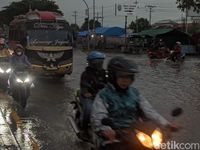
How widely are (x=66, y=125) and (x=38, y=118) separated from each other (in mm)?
1063

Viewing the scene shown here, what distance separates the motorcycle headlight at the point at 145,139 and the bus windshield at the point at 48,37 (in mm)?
16064

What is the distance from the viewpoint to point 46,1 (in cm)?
9169

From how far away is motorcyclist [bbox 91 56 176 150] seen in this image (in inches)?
197

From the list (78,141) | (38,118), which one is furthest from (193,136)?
(38,118)

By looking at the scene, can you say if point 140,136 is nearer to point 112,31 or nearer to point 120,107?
point 120,107

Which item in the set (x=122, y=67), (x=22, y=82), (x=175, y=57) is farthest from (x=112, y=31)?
(x=122, y=67)

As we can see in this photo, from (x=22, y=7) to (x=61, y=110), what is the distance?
81133 millimetres

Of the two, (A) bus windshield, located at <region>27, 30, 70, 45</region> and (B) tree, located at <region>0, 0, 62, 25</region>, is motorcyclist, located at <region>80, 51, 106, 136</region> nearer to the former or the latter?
(A) bus windshield, located at <region>27, 30, 70, 45</region>

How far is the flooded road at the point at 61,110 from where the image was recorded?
28.6ft

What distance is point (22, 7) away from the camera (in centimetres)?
9100

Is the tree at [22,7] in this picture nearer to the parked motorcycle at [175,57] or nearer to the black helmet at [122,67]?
the parked motorcycle at [175,57]

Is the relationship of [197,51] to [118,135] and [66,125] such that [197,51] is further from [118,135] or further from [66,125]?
[118,135]

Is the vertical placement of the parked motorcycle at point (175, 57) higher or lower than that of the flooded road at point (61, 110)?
lower

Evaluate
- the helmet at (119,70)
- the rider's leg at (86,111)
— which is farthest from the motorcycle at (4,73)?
the helmet at (119,70)
